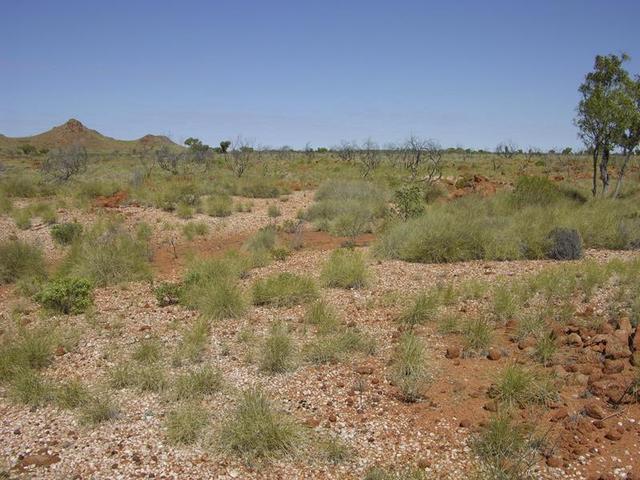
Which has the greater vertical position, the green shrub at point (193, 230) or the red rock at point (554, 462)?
the green shrub at point (193, 230)

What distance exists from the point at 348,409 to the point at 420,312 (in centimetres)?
255

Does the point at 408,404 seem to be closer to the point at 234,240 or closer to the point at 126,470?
the point at 126,470

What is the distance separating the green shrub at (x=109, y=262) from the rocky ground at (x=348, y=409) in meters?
1.75

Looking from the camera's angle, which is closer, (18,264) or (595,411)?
(595,411)

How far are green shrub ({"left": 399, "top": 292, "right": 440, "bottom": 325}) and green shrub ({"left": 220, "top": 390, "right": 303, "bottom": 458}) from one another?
302 cm

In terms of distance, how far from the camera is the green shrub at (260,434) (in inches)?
179

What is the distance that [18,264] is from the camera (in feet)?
35.7

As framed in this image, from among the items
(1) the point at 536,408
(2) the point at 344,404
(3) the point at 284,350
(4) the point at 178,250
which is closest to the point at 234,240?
(4) the point at 178,250

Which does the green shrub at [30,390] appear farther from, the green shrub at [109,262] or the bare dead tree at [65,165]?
the bare dead tree at [65,165]

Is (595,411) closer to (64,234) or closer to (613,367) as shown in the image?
(613,367)

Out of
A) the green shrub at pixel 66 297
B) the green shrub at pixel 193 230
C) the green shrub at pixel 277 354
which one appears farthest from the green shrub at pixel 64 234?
the green shrub at pixel 277 354

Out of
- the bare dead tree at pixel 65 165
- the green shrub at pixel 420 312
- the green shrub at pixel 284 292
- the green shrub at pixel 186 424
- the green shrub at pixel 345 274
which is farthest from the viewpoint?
the bare dead tree at pixel 65 165

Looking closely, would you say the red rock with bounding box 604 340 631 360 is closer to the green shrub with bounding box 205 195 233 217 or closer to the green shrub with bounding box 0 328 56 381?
the green shrub with bounding box 0 328 56 381

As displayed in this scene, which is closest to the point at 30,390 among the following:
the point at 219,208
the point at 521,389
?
the point at 521,389
